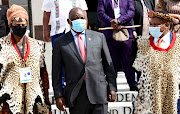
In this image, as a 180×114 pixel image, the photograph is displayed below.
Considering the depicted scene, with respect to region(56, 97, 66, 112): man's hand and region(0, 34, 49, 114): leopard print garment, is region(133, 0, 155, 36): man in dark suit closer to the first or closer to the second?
region(0, 34, 49, 114): leopard print garment

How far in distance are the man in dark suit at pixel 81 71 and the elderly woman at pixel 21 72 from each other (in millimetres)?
414

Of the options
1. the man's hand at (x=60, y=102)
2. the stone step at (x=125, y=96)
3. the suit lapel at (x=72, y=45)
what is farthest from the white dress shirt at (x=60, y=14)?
the man's hand at (x=60, y=102)

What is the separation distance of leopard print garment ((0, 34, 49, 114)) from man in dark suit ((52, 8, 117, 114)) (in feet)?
1.31

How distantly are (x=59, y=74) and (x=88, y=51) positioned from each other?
0.45 m

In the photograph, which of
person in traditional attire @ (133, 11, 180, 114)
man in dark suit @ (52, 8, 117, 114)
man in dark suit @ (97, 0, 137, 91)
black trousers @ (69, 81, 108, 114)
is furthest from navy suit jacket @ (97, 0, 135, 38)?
black trousers @ (69, 81, 108, 114)

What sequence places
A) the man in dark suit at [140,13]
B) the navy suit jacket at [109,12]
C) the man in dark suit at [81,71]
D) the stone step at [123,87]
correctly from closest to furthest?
the man in dark suit at [81,71], the navy suit jacket at [109,12], the stone step at [123,87], the man in dark suit at [140,13]

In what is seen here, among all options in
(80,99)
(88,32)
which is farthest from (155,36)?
(80,99)

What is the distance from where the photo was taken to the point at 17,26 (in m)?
4.56

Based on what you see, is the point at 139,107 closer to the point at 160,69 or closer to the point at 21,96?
the point at 160,69

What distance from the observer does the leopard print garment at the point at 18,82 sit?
14.5 ft

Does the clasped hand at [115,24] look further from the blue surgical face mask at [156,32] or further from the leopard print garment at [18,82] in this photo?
the leopard print garment at [18,82]

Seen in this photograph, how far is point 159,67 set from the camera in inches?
177

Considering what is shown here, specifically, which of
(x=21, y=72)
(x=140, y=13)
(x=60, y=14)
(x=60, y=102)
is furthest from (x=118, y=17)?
(x=60, y=102)

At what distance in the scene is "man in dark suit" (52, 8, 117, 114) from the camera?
13.7 feet
